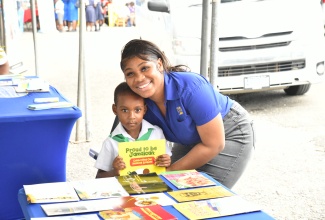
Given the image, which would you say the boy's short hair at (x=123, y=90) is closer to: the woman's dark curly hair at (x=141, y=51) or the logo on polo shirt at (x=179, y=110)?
the woman's dark curly hair at (x=141, y=51)

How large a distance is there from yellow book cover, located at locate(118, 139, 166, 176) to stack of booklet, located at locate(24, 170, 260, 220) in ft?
0.44

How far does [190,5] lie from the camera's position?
8.16 meters

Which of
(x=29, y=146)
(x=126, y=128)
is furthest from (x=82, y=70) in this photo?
(x=126, y=128)

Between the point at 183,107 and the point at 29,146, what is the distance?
92 centimetres

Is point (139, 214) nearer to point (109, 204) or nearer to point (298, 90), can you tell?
point (109, 204)

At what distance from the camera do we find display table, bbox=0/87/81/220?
348 centimetres

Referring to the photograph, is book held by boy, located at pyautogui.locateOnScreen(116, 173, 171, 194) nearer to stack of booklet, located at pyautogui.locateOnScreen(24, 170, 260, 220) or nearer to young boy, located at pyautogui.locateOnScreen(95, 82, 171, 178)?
stack of booklet, located at pyautogui.locateOnScreen(24, 170, 260, 220)

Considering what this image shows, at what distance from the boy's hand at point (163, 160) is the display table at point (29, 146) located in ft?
1.90

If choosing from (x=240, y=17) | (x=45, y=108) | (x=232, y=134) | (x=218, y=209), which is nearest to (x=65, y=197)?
(x=218, y=209)

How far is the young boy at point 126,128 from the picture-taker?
3.41 meters

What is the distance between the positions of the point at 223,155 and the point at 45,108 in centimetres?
104

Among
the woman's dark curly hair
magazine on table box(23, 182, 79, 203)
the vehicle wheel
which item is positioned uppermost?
the woman's dark curly hair

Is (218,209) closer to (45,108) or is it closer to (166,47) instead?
(45,108)

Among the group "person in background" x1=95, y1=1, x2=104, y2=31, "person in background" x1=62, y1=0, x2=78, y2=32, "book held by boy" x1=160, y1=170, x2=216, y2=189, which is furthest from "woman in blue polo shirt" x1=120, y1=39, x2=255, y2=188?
"person in background" x1=95, y1=1, x2=104, y2=31
